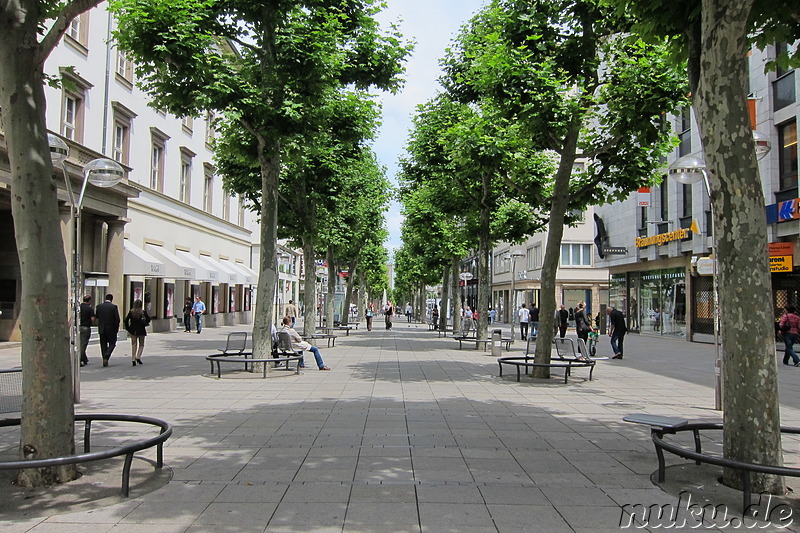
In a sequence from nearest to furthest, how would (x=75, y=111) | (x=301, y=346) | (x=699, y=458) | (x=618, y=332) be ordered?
(x=699, y=458)
(x=301, y=346)
(x=618, y=332)
(x=75, y=111)

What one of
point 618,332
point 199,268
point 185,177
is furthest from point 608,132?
point 185,177

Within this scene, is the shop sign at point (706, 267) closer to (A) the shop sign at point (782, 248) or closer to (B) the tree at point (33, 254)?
(A) the shop sign at point (782, 248)

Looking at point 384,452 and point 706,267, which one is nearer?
point 384,452

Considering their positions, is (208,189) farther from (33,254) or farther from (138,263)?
(33,254)

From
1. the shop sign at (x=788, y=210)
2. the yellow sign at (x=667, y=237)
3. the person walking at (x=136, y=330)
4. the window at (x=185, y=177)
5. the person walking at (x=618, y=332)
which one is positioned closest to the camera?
the person walking at (x=136, y=330)

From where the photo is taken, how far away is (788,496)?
514 centimetres

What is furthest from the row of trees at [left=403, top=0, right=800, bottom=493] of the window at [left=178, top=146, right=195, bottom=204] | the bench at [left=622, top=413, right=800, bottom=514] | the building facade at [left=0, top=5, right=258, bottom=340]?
the window at [left=178, top=146, right=195, bottom=204]

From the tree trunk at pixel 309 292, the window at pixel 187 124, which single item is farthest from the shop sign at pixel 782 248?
the window at pixel 187 124

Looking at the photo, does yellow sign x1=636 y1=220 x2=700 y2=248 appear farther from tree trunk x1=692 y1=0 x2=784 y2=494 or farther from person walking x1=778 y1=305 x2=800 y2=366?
tree trunk x1=692 y1=0 x2=784 y2=494

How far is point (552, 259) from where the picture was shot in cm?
1334

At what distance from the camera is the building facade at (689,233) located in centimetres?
2239

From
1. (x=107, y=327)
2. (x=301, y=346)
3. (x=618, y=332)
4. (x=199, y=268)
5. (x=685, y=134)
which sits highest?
(x=685, y=134)

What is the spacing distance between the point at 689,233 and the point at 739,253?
1048 inches

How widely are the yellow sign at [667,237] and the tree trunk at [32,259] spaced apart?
28100 mm
